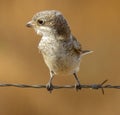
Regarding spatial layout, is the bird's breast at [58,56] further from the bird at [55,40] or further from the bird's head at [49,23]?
the bird's head at [49,23]

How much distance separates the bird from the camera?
8750 millimetres

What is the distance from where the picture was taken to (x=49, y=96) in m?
14.1

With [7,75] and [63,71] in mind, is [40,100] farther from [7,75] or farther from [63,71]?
[63,71]

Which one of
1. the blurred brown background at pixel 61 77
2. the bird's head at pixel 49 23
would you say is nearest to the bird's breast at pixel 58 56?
the bird's head at pixel 49 23

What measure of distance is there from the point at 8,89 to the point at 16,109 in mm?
397

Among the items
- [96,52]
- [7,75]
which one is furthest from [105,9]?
[7,75]

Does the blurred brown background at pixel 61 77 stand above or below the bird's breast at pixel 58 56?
below

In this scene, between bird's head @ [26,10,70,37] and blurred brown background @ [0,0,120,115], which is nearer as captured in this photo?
bird's head @ [26,10,70,37]

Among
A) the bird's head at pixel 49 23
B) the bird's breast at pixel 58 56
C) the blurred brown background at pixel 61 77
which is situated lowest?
the blurred brown background at pixel 61 77

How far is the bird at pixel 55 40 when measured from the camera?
344 inches

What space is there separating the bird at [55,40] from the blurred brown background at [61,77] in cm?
470

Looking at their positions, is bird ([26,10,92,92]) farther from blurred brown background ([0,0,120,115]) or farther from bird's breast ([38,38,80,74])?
blurred brown background ([0,0,120,115])

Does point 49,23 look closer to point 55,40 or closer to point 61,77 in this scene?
point 55,40

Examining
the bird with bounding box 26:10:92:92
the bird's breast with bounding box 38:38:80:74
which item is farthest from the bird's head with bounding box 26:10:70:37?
the bird's breast with bounding box 38:38:80:74
